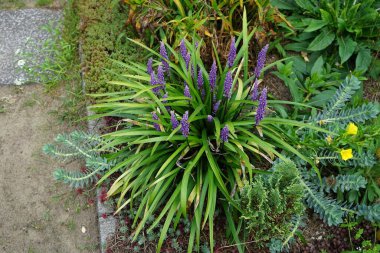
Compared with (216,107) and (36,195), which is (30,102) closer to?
(36,195)

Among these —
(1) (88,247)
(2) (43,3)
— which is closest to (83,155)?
(1) (88,247)

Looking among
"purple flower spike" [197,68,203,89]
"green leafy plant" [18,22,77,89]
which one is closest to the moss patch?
"green leafy plant" [18,22,77,89]

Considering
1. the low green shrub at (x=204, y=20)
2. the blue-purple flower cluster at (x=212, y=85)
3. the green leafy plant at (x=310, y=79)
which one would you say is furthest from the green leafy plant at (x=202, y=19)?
the blue-purple flower cluster at (x=212, y=85)

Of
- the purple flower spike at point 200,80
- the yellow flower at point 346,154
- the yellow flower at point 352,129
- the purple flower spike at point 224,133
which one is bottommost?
the yellow flower at point 346,154

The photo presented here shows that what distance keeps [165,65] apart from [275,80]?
1.26 meters

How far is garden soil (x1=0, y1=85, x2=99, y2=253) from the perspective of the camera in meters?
3.35

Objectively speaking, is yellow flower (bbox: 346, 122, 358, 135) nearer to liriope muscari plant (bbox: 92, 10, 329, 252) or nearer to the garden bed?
the garden bed

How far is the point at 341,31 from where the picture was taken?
3875 mm

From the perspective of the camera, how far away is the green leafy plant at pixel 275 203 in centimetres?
279

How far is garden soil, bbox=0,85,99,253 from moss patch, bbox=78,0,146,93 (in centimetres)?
51

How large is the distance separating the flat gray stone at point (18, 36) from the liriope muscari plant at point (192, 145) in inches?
66.5

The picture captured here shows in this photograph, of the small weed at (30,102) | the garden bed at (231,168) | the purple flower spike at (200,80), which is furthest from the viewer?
the small weed at (30,102)

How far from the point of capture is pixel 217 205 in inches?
128

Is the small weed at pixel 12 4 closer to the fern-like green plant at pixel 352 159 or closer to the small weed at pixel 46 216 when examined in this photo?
the small weed at pixel 46 216
